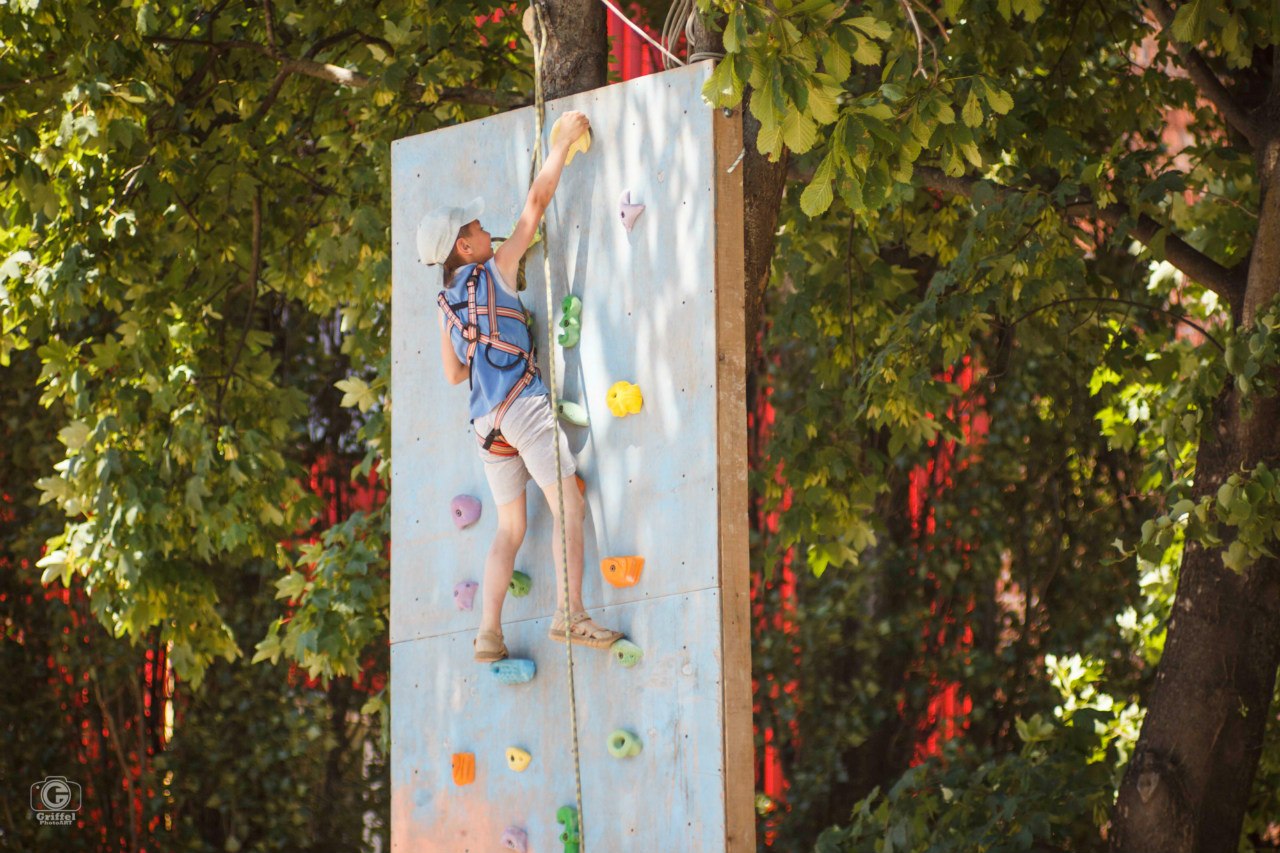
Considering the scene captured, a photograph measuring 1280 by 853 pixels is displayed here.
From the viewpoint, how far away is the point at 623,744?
3400 millimetres

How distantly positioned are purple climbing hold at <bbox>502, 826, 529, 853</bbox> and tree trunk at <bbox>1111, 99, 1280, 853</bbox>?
281 centimetres

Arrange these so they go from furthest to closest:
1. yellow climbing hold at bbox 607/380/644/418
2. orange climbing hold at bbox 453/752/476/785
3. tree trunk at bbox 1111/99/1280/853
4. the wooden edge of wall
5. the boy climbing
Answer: tree trunk at bbox 1111/99/1280/853, orange climbing hold at bbox 453/752/476/785, the boy climbing, yellow climbing hold at bbox 607/380/644/418, the wooden edge of wall

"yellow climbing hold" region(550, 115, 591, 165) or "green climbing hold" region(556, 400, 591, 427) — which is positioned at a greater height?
"yellow climbing hold" region(550, 115, 591, 165)

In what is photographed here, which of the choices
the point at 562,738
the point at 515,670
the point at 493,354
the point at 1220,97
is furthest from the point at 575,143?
the point at 1220,97

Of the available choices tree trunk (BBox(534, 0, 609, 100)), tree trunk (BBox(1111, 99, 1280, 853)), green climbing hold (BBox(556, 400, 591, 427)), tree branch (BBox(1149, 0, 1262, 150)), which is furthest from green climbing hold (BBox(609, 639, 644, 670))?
tree branch (BBox(1149, 0, 1262, 150))

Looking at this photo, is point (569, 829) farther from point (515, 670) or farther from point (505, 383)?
point (505, 383)

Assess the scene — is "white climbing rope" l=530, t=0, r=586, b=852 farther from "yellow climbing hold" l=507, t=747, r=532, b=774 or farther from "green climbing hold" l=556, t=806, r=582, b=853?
"yellow climbing hold" l=507, t=747, r=532, b=774

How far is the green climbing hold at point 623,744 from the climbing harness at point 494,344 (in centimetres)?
69

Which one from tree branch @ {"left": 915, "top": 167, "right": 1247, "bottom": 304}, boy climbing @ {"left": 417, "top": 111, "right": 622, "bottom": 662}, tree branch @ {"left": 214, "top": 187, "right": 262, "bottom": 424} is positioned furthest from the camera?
tree branch @ {"left": 214, "top": 187, "right": 262, "bottom": 424}

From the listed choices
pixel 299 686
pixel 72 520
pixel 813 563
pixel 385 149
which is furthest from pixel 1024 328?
pixel 72 520

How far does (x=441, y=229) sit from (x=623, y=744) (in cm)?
127

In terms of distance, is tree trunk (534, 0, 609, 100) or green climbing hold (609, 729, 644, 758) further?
tree trunk (534, 0, 609, 100)

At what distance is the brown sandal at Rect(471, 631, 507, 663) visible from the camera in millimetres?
3654

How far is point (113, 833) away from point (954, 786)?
521 centimetres
